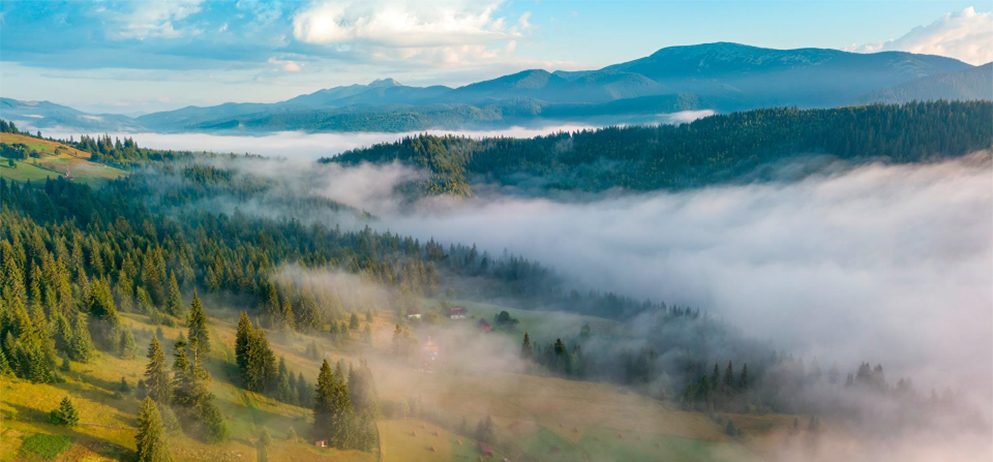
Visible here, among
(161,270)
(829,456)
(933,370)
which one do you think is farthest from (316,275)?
(933,370)

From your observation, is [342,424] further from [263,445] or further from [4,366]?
[4,366]

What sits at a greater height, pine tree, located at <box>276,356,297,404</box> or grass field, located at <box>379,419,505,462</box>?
pine tree, located at <box>276,356,297,404</box>

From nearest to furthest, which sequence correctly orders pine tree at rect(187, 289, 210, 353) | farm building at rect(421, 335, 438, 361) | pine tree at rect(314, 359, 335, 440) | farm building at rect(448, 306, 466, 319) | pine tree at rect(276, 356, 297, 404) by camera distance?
pine tree at rect(314, 359, 335, 440)
pine tree at rect(276, 356, 297, 404)
pine tree at rect(187, 289, 210, 353)
farm building at rect(421, 335, 438, 361)
farm building at rect(448, 306, 466, 319)

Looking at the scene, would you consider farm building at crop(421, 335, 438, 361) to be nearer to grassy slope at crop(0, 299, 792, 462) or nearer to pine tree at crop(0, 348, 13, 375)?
grassy slope at crop(0, 299, 792, 462)

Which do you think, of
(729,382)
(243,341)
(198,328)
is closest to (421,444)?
(243,341)

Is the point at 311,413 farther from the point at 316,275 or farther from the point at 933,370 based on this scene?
the point at 933,370

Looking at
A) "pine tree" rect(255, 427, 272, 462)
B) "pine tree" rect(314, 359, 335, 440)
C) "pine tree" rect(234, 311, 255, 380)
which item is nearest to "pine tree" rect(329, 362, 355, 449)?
"pine tree" rect(314, 359, 335, 440)

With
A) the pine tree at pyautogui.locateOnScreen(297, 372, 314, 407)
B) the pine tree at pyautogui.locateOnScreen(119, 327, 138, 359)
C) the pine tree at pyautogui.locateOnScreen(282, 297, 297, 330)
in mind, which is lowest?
the pine tree at pyautogui.locateOnScreen(297, 372, 314, 407)
